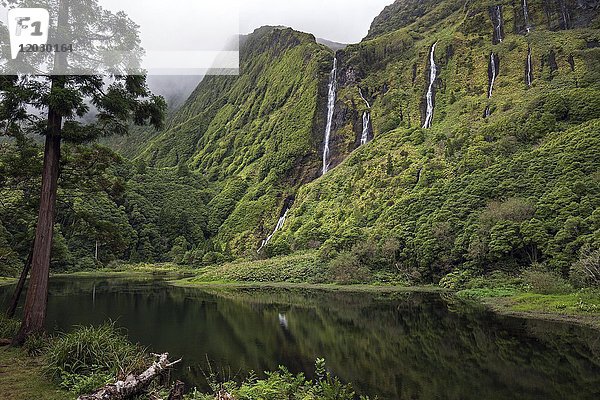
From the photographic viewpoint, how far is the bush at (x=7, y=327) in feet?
50.6

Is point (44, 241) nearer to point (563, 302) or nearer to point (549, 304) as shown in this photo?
point (549, 304)

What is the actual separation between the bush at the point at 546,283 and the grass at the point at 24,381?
3111cm

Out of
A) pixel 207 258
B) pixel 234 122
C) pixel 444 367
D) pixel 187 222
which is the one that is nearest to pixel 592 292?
pixel 444 367

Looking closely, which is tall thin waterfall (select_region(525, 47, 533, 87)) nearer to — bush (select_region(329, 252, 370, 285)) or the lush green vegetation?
bush (select_region(329, 252, 370, 285))

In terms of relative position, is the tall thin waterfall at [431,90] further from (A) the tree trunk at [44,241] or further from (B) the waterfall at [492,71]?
(A) the tree trunk at [44,241]

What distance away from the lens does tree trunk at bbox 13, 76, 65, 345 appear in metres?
14.0

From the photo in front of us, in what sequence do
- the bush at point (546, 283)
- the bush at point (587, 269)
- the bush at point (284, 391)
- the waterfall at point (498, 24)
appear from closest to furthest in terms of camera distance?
the bush at point (284, 391) < the bush at point (587, 269) < the bush at point (546, 283) < the waterfall at point (498, 24)

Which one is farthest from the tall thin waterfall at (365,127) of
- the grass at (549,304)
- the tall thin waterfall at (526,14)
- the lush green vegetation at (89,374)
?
the lush green vegetation at (89,374)

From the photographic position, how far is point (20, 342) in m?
14.1

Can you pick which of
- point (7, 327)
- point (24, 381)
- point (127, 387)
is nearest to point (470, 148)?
point (7, 327)

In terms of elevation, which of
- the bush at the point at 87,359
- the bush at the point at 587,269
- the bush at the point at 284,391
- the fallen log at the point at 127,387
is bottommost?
the bush at the point at 587,269

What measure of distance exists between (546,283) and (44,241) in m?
31.4

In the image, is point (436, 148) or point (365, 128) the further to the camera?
point (365, 128)

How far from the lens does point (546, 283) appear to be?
31656 mm
